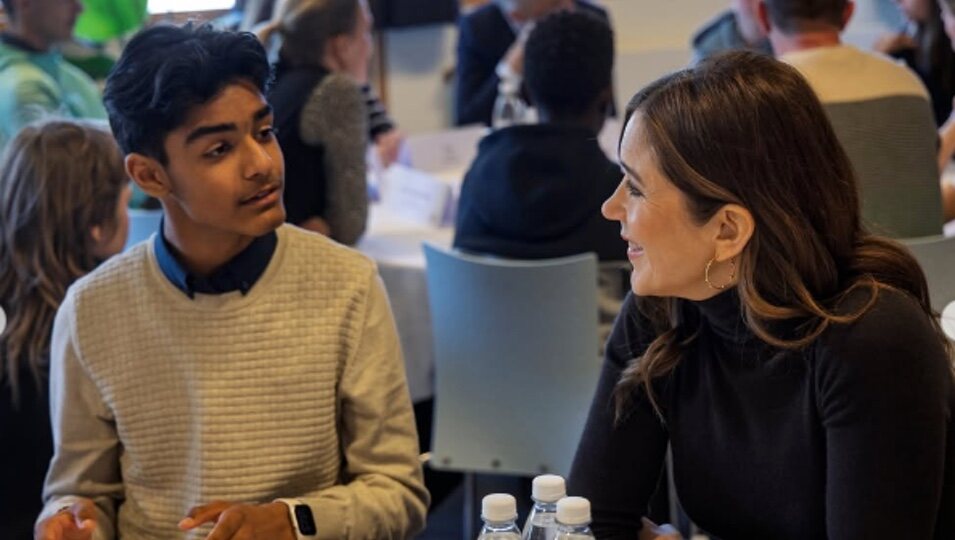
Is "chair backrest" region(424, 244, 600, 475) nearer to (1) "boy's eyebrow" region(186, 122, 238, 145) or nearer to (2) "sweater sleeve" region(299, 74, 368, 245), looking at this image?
(2) "sweater sleeve" region(299, 74, 368, 245)

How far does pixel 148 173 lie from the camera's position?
72.2 inches

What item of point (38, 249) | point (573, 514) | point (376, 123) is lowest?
point (376, 123)

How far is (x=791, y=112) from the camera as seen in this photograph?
148 cm

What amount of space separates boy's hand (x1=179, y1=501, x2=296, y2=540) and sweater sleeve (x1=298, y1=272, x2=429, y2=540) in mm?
85

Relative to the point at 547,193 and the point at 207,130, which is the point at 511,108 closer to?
the point at 547,193

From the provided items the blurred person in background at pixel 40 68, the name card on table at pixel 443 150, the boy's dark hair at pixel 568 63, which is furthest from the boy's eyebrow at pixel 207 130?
the name card on table at pixel 443 150

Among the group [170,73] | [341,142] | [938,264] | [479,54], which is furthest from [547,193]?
[479,54]

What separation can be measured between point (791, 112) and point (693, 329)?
32 cm

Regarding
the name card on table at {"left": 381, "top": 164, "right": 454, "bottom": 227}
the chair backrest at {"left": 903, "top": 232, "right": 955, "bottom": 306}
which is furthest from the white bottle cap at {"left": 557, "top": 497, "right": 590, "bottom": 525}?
the name card on table at {"left": 381, "top": 164, "right": 454, "bottom": 227}

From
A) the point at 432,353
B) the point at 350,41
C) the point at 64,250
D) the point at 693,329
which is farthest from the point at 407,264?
the point at 693,329

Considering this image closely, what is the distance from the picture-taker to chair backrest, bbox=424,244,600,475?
2.73m

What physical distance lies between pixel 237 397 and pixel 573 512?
0.69 m

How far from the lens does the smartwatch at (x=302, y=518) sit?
1.69 meters

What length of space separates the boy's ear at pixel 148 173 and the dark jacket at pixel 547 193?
1195 mm
